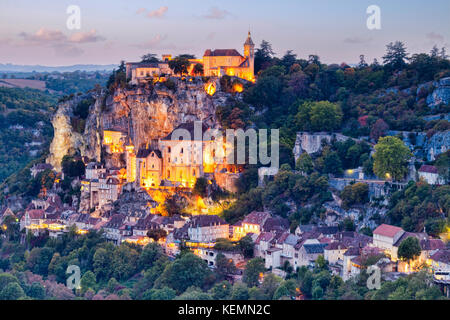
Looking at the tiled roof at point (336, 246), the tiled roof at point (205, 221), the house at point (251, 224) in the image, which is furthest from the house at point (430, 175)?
the tiled roof at point (205, 221)

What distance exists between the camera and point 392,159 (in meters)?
47.3

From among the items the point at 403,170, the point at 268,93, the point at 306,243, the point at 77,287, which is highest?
the point at 268,93

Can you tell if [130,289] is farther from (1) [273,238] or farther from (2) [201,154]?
(2) [201,154]

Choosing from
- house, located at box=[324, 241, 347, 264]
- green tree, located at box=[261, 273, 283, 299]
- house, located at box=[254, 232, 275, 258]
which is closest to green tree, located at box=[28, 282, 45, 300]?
house, located at box=[254, 232, 275, 258]

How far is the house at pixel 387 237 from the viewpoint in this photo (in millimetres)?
40812

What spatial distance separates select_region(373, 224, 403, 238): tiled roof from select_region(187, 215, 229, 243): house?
10.1 meters

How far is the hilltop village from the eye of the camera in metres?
42.9

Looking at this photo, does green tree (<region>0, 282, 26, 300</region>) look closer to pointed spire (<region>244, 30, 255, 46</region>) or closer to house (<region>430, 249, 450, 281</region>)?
house (<region>430, 249, 450, 281</region>)

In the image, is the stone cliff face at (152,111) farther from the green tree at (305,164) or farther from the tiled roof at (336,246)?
the tiled roof at (336,246)

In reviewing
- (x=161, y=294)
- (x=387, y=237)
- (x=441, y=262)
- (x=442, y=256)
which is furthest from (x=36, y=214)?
(x=441, y=262)

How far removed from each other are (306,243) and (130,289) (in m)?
9.53

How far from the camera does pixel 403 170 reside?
47.5 meters

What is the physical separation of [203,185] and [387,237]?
16.1 m
